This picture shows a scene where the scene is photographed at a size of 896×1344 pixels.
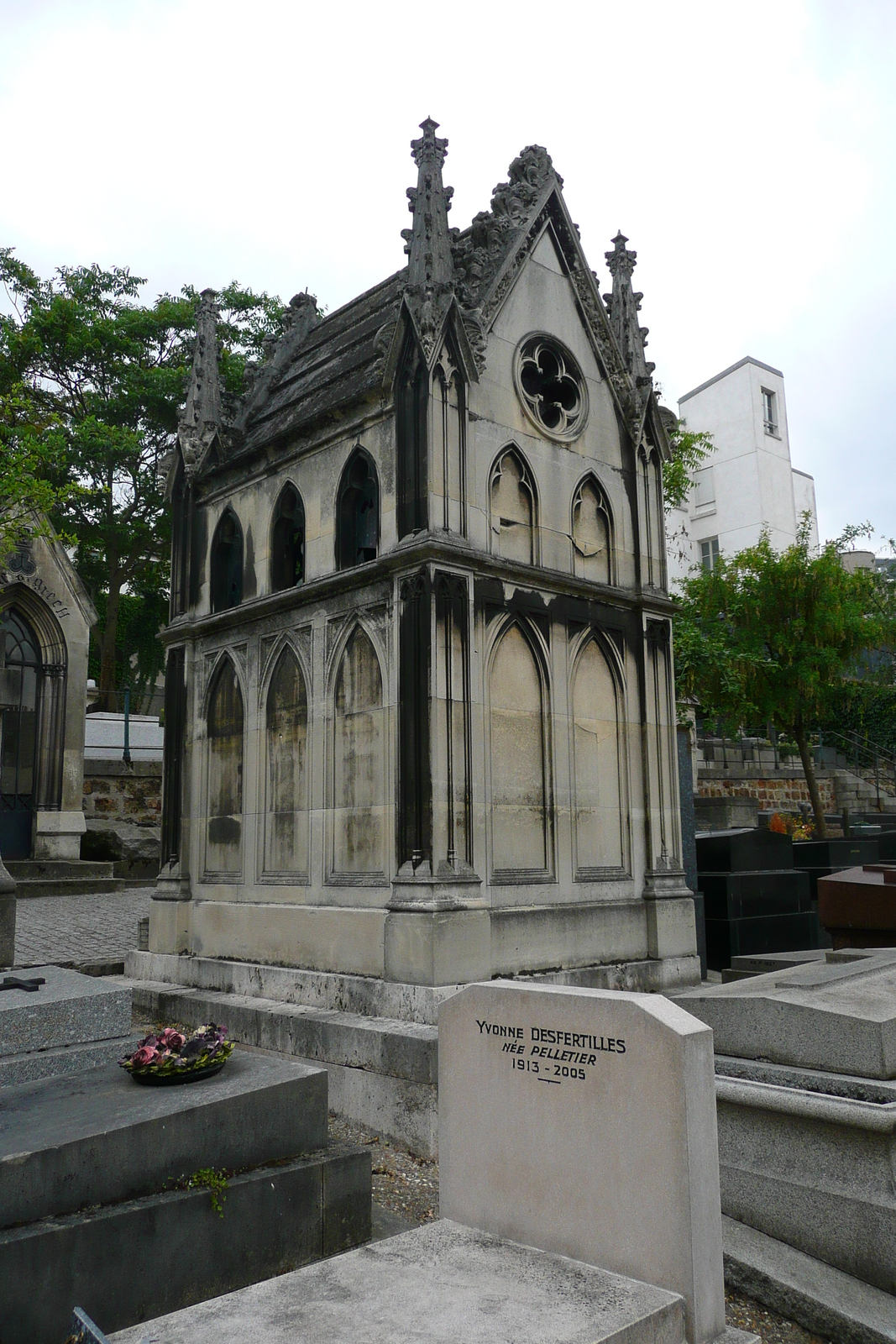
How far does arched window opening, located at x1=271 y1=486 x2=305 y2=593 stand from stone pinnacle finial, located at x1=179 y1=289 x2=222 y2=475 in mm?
1548

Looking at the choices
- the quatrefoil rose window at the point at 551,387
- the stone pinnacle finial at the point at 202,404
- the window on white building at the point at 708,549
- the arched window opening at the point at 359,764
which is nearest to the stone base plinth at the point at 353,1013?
the arched window opening at the point at 359,764

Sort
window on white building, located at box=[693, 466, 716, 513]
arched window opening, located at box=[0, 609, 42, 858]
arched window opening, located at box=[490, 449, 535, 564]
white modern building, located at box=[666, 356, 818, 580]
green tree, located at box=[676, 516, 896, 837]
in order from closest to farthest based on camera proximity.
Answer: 1. arched window opening, located at box=[490, 449, 535, 564]
2. arched window opening, located at box=[0, 609, 42, 858]
3. green tree, located at box=[676, 516, 896, 837]
4. white modern building, located at box=[666, 356, 818, 580]
5. window on white building, located at box=[693, 466, 716, 513]

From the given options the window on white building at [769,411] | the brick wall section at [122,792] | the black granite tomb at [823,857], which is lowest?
the black granite tomb at [823,857]

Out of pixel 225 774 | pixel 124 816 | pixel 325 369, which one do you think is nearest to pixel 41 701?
pixel 124 816

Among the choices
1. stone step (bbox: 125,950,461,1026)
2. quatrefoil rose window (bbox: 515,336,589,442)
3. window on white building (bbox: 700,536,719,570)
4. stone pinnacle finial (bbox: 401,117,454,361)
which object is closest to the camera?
stone step (bbox: 125,950,461,1026)

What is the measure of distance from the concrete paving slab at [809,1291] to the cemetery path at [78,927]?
7.39 m

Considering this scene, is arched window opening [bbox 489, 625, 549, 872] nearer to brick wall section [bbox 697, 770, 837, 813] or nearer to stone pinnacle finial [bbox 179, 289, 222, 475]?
stone pinnacle finial [bbox 179, 289, 222, 475]

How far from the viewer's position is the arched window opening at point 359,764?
7918 mm

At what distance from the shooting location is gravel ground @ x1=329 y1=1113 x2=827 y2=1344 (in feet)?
14.9

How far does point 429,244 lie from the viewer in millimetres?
8086

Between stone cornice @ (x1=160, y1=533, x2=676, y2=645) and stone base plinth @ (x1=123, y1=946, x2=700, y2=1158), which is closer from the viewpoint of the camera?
stone base plinth @ (x1=123, y1=946, x2=700, y2=1158)

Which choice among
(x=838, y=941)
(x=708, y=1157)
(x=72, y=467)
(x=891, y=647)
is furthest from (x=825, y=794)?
(x=708, y=1157)

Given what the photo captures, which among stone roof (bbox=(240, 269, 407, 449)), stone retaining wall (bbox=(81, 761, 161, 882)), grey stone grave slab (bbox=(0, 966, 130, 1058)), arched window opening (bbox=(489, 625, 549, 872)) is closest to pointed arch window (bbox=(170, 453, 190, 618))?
stone roof (bbox=(240, 269, 407, 449))

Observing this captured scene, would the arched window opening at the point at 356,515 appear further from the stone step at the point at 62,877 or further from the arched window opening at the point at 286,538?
the stone step at the point at 62,877
